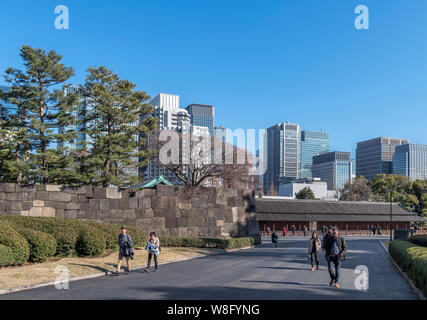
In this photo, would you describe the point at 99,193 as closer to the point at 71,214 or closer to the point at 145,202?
the point at 71,214

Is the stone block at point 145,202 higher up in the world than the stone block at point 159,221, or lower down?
higher up

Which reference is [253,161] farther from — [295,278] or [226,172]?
[295,278]

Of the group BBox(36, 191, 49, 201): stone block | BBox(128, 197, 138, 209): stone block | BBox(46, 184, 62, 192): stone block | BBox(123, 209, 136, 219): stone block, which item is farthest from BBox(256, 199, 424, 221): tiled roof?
BBox(36, 191, 49, 201): stone block

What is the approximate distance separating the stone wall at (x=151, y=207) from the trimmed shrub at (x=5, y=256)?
1011 cm

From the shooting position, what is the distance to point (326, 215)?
6412cm

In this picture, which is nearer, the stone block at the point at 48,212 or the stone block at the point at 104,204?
the stone block at the point at 48,212

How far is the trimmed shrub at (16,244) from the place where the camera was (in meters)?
15.4

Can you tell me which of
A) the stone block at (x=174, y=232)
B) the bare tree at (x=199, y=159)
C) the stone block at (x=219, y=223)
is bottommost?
the stone block at (x=174, y=232)

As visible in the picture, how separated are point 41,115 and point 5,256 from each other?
57.6 ft

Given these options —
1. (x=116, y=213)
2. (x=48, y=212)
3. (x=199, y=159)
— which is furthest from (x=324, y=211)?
(x=48, y=212)

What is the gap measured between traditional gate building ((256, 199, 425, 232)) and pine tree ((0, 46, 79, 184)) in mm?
35422

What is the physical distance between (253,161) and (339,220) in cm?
1933

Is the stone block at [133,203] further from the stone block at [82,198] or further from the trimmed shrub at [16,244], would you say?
the trimmed shrub at [16,244]

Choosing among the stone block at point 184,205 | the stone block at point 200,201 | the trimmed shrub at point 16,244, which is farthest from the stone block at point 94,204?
the trimmed shrub at point 16,244
